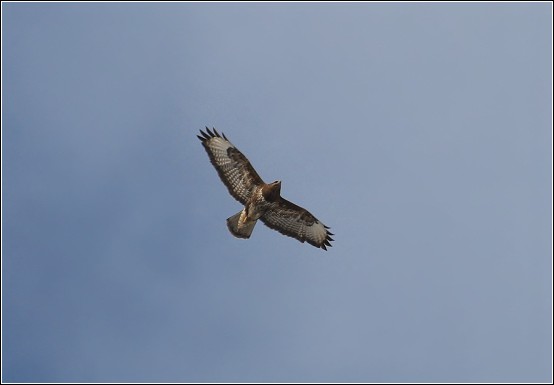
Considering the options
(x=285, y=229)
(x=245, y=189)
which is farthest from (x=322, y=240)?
(x=245, y=189)

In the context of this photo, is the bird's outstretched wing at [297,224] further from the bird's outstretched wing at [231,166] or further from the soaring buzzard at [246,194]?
the bird's outstretched wing at [231,166]

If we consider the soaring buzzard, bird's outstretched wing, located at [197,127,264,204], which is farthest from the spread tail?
bird's outstretched wing, located at [197,127,264,204]

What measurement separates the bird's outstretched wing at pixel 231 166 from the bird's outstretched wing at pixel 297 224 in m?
0.89

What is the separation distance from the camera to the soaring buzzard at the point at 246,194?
776 inches

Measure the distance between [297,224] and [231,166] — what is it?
2.50 m

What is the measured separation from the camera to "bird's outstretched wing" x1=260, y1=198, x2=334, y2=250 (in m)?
20.0

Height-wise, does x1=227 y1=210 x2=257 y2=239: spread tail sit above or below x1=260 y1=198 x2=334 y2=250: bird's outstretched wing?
below

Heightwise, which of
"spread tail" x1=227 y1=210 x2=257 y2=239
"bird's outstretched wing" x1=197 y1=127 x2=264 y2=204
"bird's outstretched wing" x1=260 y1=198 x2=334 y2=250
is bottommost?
"spread tail" x1=227 y1=210 x2=257 y2=239

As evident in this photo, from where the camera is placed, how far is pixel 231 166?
19969 mm

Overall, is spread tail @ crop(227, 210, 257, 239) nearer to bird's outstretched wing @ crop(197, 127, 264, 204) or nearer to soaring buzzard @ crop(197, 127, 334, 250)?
soaring buzzard @ crop(197, 127, 334, 250)

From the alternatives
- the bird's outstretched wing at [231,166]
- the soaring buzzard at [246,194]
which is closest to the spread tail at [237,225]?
the soaring buzzard at [246,194]

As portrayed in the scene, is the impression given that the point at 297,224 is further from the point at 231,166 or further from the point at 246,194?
the point at 231,166

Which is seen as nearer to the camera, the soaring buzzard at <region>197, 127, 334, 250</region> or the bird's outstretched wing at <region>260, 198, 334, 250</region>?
the soaring buzzard at <region>197, 127, 334, 250</region>

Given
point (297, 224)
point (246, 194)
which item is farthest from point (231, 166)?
point (297, 224)
